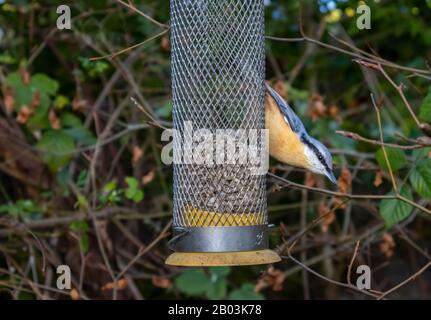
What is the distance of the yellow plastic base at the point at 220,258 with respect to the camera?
11.7 feet

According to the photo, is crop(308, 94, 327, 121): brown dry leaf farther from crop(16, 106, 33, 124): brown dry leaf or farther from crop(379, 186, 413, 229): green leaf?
crop(16, 106, 33, 124): brown dry leaf

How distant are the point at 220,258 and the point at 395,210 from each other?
977 mm

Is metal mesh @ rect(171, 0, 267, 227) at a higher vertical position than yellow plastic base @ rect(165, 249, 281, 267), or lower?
higher

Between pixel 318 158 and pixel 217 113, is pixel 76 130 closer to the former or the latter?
pixel 217 113

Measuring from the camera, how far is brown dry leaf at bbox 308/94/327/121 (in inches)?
211

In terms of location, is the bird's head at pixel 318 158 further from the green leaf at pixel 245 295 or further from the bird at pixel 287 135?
the green leaf at pixel 245 295

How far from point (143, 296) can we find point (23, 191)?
1.14 metres

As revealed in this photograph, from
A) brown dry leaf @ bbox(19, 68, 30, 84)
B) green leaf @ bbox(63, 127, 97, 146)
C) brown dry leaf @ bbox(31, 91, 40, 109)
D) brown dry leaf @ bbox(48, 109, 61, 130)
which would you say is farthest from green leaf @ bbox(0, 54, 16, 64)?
green leaf @ bbox(63, 127, 97, 146)

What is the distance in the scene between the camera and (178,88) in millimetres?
3971

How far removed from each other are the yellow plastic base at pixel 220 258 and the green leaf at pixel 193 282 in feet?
5.80

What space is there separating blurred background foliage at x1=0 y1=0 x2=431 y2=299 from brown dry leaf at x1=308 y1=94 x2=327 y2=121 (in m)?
0.01
